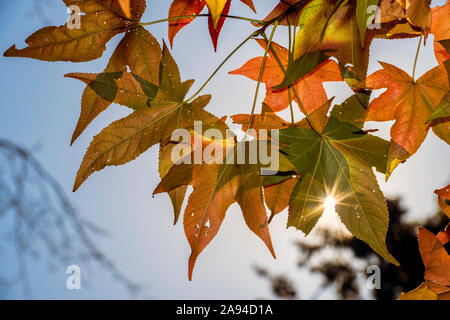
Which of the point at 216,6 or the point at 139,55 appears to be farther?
the point at 139,55

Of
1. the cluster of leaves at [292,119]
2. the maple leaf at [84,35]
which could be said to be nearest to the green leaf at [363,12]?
the cluster of leaves at [292,119]

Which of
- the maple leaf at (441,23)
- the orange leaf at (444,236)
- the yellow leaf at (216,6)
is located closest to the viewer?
the yellow leaf at (216,6)

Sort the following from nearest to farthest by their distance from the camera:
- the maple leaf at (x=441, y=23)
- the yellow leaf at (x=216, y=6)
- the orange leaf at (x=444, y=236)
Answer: the yellow leaf at (x=216, y=6) < the maple leaf at (x=441, y=23) < the orange leaf at (x=444, y=236)

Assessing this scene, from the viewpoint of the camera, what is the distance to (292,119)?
0.38 meters

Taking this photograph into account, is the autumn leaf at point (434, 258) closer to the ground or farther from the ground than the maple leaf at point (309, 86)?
closer to the ground

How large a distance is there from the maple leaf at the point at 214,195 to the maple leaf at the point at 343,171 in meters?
0.03

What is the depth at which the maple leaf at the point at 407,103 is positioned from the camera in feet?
1.15

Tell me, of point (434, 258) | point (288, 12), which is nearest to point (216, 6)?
point (288, 12)

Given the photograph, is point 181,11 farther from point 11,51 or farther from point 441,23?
point 441,23

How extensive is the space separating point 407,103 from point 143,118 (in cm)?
29

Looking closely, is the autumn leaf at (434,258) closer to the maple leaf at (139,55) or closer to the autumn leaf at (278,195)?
the autumn leaf at (278,195)

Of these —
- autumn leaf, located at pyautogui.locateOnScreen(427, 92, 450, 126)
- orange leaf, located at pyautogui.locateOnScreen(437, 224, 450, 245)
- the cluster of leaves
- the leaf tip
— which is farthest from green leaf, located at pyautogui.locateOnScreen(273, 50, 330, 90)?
orange leaf, located at pyautogui.locateOnScreen(437, 224, 450, 245)

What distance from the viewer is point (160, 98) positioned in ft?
1.23

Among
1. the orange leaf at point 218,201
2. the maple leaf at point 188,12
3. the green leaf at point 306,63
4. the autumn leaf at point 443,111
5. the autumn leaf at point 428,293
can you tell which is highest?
the maple leaf at point 188,12
